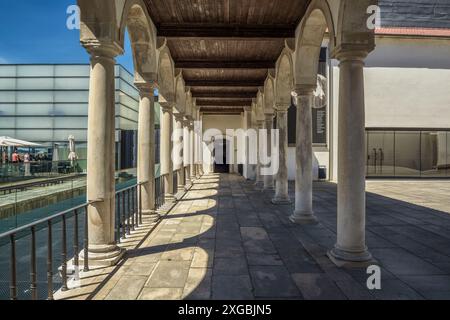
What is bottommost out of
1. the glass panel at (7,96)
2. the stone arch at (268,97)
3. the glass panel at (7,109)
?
the stone arch at (268,97)

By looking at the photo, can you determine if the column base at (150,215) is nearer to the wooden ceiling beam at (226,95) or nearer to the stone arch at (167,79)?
the stone arch at (167,79)

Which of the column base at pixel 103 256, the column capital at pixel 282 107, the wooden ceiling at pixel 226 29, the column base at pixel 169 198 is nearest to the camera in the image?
the column base at pixel 103 256

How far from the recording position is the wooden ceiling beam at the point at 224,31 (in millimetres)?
7719

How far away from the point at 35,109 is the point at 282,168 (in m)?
25.5

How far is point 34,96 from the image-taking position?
2722 centimetres

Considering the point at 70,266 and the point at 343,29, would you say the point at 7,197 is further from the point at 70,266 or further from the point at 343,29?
the point at 343,29

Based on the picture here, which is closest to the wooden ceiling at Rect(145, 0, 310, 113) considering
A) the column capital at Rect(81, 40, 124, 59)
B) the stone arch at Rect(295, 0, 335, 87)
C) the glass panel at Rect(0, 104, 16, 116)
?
the stone arch at Rect(295, 0, 335, 87)

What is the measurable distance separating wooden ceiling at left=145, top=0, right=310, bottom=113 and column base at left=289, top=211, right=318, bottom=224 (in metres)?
4.43

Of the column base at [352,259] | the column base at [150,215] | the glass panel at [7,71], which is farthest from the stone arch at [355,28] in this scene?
the glass panel at [7,71]

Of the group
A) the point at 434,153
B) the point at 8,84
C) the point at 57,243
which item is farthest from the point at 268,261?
the point at 8,84

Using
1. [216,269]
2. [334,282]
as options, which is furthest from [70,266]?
[334,282]

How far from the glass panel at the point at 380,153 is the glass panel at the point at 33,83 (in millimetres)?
26342

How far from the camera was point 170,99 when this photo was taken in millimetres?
9984

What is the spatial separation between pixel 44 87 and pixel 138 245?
2724 centimetres
